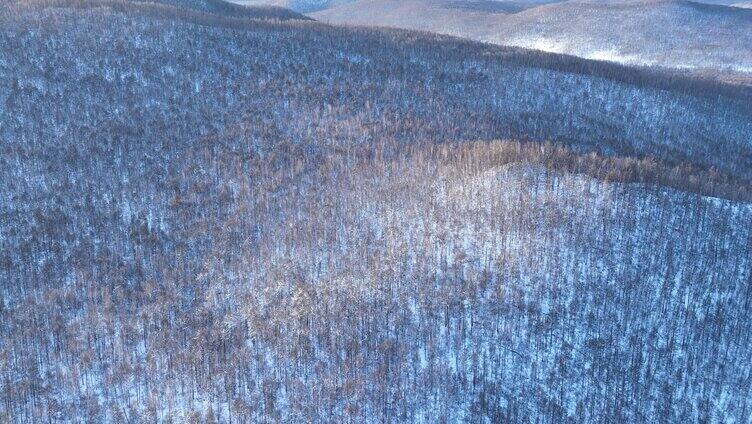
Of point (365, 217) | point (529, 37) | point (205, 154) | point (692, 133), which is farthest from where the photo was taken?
point (529, 37)

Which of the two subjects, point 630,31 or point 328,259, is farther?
point 630,31

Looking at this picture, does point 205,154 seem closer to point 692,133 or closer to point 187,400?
point 187,400

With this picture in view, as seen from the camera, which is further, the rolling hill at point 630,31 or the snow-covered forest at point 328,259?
the rolling hill at point 630,31

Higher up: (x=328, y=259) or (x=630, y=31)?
(x=630, y=31)

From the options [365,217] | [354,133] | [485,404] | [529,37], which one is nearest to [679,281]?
[485,404]
